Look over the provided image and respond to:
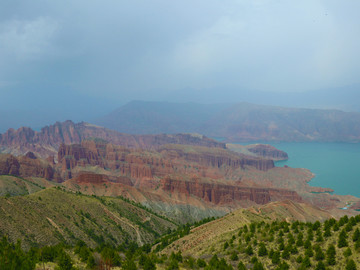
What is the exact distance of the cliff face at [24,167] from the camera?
12950 cm

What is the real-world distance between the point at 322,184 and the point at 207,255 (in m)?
165

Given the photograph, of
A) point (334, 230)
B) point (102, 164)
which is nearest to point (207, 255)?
point (334, 230)

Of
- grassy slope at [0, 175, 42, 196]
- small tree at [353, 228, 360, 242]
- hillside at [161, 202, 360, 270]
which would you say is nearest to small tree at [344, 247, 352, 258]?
hillside at [161, 202, 360, 270]

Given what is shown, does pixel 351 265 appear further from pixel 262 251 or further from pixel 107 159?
pixel 107 159

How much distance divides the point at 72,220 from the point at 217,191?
233 feet

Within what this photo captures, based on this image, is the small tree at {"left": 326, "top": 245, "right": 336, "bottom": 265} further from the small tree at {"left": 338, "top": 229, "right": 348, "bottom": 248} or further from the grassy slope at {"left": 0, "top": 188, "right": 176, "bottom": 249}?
the grassy slope at {"left": 0, "top": 188, "right": 176, "bottom": 249}

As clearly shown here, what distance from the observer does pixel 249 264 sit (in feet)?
111

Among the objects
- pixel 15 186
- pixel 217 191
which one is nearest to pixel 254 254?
pixel 15 186

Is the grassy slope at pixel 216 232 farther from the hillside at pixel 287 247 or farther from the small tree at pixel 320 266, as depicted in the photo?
the small tree at pixel 320 266

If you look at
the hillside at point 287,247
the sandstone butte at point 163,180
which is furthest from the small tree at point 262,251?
the sandstone butte at point 163,180

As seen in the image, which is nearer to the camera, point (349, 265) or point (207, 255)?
point (349, 265)

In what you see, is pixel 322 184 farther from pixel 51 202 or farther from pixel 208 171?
pixel 51 202

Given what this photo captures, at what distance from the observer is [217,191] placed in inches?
4877

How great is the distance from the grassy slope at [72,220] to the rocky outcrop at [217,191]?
1375 inches
